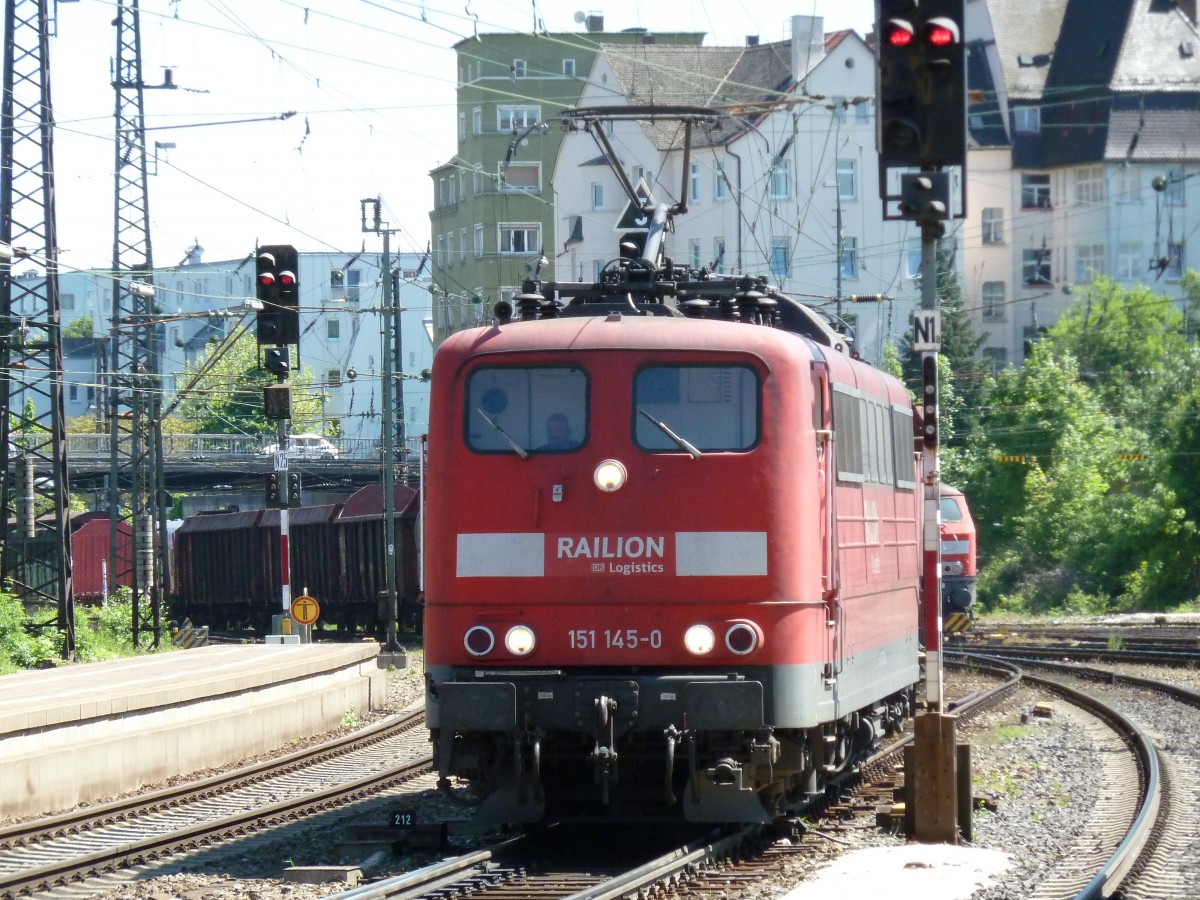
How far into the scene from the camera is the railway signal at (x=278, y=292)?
20.0 metres

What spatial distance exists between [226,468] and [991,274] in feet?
93.4

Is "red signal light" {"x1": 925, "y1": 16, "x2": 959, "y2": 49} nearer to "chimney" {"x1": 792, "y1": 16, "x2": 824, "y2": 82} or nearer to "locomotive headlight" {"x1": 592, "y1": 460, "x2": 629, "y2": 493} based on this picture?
"locomotive headlight" {"x1": 592, "y1": 460, "x2": 629, "y2": 493}

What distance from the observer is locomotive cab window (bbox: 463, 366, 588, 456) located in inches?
401

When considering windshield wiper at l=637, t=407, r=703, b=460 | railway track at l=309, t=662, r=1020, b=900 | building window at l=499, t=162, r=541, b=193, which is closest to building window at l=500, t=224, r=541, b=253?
building window at l=499, t=162, r=541, b=193

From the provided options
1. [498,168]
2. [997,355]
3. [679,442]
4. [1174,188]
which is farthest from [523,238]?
[679,442]

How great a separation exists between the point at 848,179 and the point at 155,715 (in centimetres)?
4696

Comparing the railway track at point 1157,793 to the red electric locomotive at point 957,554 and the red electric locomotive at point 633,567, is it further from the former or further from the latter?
the red electric locomotive at point 957,554

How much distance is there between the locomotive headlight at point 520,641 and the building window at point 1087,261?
58.2 metres

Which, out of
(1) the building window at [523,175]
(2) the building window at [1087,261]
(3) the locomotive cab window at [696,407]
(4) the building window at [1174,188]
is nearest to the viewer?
(3) the locomotive cab window at [696,407]

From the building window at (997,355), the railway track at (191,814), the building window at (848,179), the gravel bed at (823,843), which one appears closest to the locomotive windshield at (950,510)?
the gravel bed at (823,843)

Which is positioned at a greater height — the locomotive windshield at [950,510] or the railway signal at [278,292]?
the railway signal at [278,292]

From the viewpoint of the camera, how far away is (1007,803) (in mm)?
12250

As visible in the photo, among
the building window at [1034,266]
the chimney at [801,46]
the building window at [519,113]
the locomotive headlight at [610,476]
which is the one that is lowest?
the locomotive headlight at [610,476]

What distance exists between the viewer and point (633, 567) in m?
9.95
